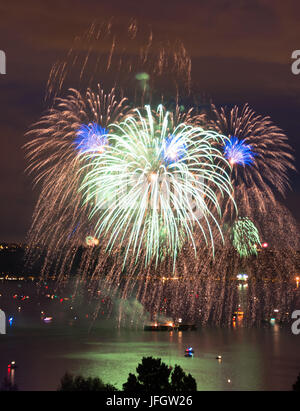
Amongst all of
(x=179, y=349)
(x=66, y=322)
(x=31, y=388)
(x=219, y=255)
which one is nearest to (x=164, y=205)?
(x=31, y=388)

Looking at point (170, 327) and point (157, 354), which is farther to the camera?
point (170, 327)

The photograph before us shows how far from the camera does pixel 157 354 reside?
6506 cm

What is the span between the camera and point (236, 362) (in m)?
63.0

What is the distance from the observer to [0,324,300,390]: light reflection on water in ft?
178

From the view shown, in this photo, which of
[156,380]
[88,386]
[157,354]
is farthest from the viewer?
[157,354]

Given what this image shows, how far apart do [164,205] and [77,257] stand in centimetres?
13849

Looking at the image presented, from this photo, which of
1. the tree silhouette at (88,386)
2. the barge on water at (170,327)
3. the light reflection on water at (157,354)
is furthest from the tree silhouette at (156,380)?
the barge on water at (170,327)

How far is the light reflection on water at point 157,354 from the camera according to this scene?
178ft

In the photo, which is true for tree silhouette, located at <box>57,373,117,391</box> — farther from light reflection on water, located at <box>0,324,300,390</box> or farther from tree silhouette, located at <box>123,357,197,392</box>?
light reflection on water, located at <box>0,324,300,390</box>

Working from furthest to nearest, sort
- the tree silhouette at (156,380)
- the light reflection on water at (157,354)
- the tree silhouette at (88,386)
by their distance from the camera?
the light reflection on water at (157,354), the tree silhouette at (88,386), the tree silhouette at (156,380)

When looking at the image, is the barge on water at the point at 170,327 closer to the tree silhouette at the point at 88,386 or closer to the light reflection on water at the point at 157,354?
the light reflection on water at the point at 157,354

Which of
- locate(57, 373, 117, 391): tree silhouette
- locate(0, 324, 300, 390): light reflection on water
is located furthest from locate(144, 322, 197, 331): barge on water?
locate(57, 373, 117, 391): tree silhouette

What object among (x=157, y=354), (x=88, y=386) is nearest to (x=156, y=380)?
(x=88, y=386)

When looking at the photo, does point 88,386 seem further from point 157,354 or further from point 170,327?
point 170,327
